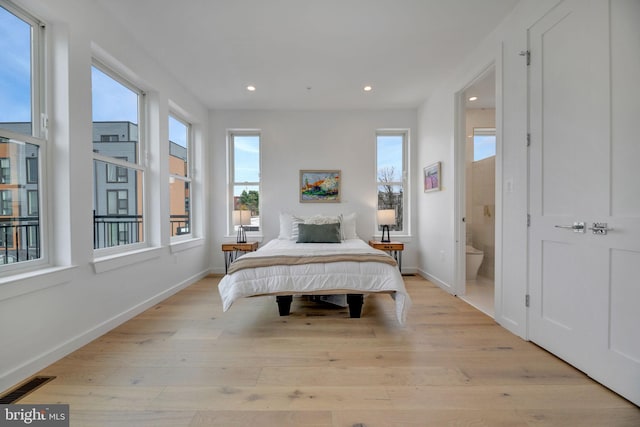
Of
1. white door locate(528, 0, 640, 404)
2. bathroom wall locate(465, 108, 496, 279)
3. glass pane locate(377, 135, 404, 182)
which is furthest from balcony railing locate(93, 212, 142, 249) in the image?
bathroom wall locate(465, 108, 496, 279)

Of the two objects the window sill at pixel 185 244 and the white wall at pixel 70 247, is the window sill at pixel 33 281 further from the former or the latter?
the window sill at pixel 185 244

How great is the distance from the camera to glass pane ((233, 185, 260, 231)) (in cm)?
454

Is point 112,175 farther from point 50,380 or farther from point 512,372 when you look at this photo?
point 512,372

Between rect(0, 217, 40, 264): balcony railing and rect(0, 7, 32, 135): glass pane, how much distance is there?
23.9 inches

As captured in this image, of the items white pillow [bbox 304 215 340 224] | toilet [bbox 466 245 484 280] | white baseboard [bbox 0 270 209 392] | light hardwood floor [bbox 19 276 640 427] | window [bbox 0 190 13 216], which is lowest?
light hardwood floor [bbox 19 276 640 427]

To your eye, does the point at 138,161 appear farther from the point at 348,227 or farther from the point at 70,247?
the point at 348,227

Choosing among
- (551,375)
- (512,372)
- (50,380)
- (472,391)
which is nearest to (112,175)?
(50,380)

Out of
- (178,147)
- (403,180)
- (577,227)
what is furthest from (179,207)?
(577,227)

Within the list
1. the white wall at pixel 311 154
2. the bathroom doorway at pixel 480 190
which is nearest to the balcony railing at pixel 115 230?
the white wall at pixel 311 154

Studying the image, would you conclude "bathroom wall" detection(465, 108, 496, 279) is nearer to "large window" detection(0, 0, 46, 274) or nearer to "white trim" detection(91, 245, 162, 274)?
"white trim" detection(91, 245, 162, 274)

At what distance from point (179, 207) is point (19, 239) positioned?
2.07 meters

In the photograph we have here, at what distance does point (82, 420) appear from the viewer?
133 centimetres

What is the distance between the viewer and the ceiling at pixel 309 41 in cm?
223

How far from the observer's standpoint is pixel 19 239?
1764 mm
